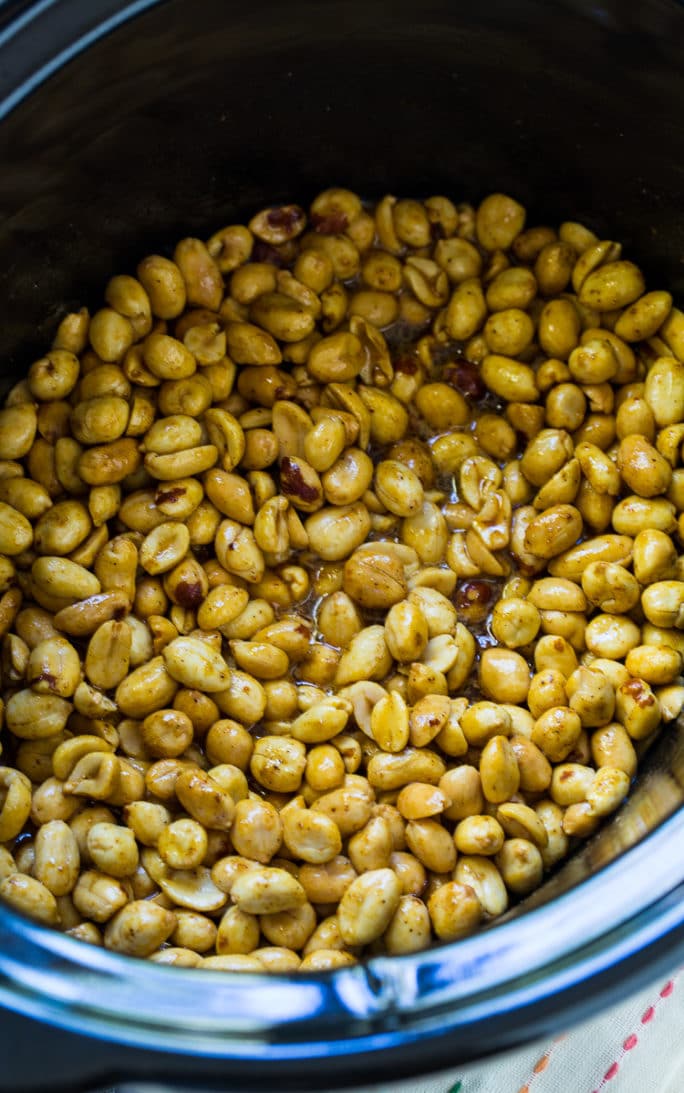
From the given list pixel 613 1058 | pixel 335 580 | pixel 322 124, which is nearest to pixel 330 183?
pixel 322 124

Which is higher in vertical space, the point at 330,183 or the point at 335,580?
the point at 330,183

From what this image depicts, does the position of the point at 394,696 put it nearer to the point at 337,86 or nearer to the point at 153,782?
the point at 153,782

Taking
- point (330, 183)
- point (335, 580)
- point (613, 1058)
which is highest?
point (330, 183)

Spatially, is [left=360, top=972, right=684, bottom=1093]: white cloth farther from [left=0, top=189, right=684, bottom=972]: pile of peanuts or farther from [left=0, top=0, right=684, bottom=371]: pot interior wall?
[left=0, top=0, right=684, bottom=371]: pot interior wall

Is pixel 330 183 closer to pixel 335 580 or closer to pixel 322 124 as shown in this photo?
pixel 322 124

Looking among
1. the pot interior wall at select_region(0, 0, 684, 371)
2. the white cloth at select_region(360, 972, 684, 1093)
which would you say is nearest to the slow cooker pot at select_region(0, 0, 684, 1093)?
the pot interior wall at select_region(0, 0, 684, 371)

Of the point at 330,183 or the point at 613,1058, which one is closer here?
the point at 613,1058

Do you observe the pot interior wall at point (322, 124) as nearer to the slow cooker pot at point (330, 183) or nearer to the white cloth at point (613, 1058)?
the slow cooker pot at point (330, 183)
